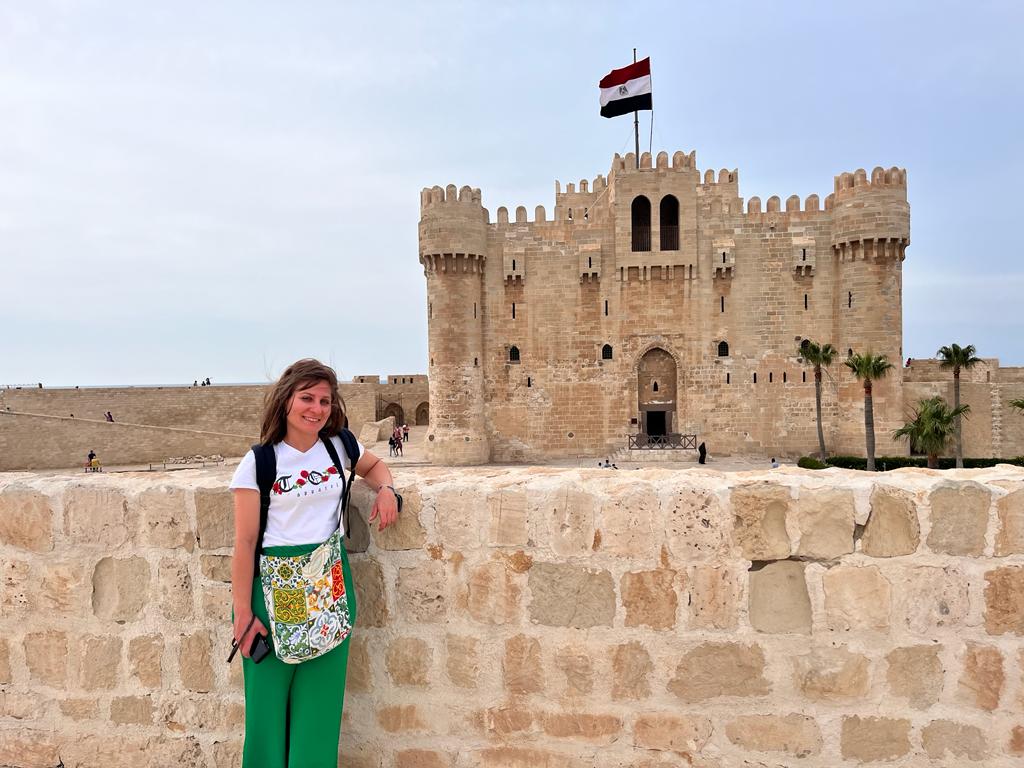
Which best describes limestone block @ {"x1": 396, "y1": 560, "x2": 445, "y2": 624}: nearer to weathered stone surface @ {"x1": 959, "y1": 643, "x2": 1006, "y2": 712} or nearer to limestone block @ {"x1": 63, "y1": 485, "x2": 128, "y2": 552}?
limestone block @ {"x1": 63, "y1": 485, "x2": 128, "y2": 552}

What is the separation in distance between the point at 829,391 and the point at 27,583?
23.9 metres

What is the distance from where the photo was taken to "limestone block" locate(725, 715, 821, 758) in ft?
6.66

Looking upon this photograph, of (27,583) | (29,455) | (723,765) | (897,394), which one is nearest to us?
(723,765)

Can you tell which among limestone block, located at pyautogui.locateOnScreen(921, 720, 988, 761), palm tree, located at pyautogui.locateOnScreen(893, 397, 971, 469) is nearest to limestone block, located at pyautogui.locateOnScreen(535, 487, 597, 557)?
limestone block, located at pyautogui.locateOnScreen(921, 720, 988, 761)

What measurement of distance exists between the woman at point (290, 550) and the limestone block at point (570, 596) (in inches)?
22.3

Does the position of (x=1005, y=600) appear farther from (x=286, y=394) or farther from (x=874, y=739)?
(x=286, y=394)

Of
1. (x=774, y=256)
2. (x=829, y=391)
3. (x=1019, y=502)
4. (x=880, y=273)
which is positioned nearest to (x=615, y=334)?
(x=774, y=256)

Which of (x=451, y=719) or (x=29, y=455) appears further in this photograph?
(x=29, y=455)

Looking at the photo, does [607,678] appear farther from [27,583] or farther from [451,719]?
[27,583]

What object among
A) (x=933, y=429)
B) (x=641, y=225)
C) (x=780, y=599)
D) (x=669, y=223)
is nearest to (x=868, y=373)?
(x=933, y=429)

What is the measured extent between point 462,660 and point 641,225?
23047 mm

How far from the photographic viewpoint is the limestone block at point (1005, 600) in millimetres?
1923

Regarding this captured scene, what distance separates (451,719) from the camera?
7.18 ft

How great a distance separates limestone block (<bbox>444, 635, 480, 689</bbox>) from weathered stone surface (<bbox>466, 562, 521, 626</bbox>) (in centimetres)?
10
